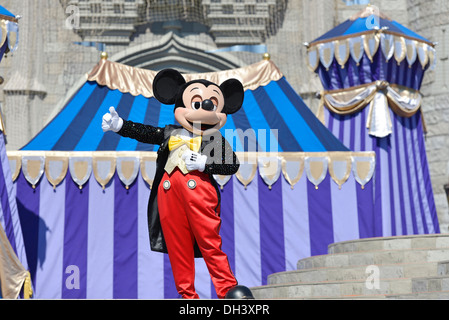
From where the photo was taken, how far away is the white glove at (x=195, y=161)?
4078mm

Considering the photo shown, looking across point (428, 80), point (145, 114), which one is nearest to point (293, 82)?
point (428, 80)

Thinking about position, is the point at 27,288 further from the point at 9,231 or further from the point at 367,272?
the point at 367,272

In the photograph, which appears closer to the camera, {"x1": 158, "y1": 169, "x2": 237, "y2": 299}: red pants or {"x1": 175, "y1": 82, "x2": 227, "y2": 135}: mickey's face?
{"x1": 158, "y1": 169, "x2": 237, "y2": 299}: red pants

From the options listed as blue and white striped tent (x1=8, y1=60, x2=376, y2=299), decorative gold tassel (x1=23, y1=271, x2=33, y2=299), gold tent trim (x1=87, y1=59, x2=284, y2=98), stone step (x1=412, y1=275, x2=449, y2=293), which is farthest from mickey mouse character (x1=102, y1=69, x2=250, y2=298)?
gold tent trim (x1=87, y1=59, x2=284, y2=98)

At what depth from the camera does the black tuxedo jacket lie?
417 centimetres

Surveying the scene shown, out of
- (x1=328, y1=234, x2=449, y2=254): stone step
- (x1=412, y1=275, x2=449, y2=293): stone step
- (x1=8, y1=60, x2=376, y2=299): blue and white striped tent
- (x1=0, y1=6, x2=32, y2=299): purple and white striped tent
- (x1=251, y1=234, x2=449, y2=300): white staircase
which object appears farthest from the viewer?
(x1=8, y1=60, x2=376, y2=299): blue and white striped tent

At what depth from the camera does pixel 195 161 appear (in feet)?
13.4

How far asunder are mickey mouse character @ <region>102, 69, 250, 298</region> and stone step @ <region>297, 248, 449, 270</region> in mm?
1773

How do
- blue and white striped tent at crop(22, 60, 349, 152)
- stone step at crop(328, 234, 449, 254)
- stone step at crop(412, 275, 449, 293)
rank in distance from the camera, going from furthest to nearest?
blue and white striped tent at crop(22, 60, 349, 152), stone step at crop(328, 234, 449, 254), stone step at crop(412, 275, 449, 293)

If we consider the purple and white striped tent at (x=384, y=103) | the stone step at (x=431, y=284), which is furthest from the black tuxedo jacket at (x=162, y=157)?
the purple and white striped tent at (x=384, y=103)

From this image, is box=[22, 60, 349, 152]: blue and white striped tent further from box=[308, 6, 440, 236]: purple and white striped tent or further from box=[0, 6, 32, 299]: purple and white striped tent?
box=[0, 6, 32, 299]: purple and white striped tent

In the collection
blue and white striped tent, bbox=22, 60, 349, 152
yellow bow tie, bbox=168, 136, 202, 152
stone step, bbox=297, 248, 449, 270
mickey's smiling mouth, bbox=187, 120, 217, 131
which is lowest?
stone step, bbox=297, 248, 449, 270

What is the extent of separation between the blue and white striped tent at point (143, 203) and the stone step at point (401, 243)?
0.70 meters

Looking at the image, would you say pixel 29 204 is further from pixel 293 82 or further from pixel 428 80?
pixel 428 80
